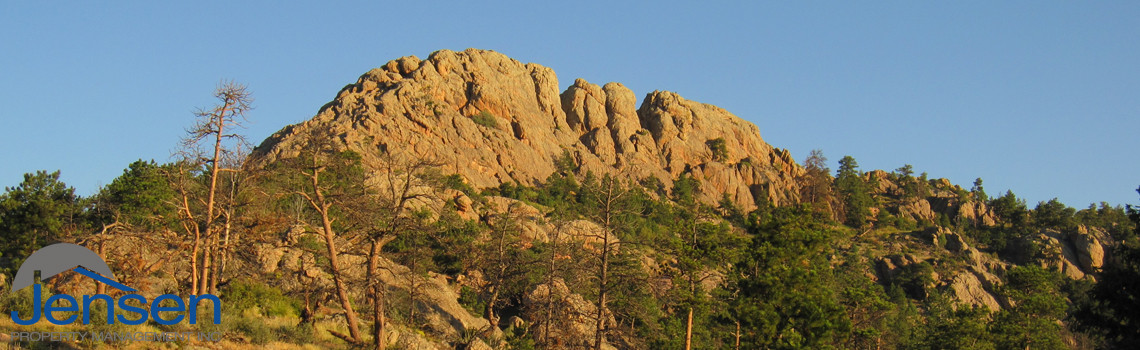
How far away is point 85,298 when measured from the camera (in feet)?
70.8

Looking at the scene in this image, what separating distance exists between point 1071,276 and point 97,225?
338ft

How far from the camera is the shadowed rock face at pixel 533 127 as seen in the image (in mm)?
102125

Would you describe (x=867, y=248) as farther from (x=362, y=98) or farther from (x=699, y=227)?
(x=699, y=227)

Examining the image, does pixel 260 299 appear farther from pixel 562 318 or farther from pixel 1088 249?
pixel 1088 249

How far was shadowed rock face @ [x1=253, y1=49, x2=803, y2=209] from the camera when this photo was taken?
10212cm

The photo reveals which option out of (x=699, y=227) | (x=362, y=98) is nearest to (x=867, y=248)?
(x=362, y=98)

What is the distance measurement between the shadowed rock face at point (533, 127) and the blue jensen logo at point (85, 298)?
62554 millimetres

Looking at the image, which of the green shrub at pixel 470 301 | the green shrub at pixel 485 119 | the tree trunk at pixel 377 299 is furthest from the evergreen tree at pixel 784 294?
the green shrub at pixel 485 119

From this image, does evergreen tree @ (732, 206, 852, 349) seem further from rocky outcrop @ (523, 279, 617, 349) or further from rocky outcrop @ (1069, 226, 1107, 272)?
rocky outcrop @ (1069, 226, 1107, 272)

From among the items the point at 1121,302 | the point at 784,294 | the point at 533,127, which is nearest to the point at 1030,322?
the point at 784,294

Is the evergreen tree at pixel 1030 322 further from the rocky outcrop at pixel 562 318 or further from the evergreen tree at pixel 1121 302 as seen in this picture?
the evergreen tree at pixel 1121 302

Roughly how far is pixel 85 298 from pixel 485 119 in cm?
9048

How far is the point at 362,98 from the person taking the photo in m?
106

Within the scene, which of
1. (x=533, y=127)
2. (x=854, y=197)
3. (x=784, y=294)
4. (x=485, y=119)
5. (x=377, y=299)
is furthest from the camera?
(x=854, y=197)
